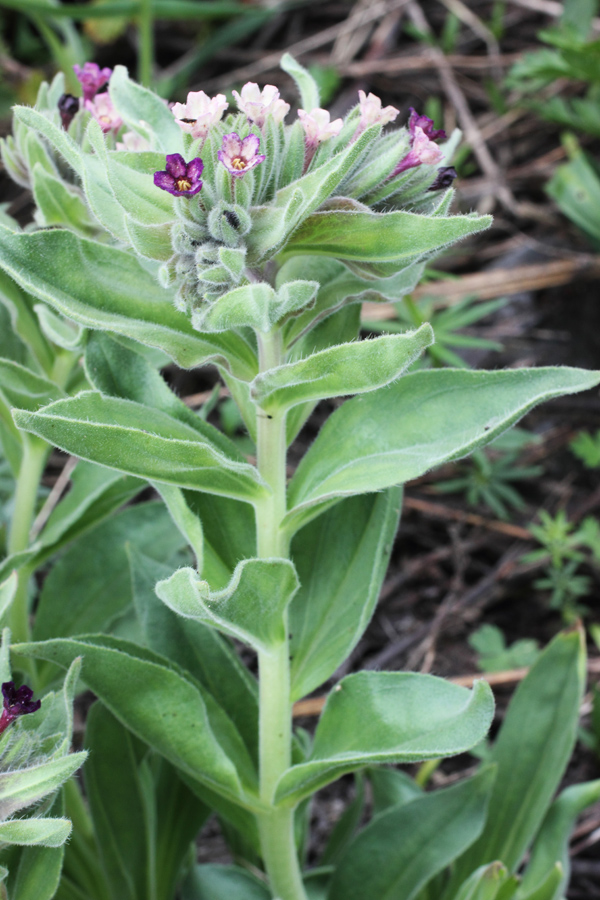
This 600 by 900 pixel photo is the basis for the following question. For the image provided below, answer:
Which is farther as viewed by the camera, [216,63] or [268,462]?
[216,63]

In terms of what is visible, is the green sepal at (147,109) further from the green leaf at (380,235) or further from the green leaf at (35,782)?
the green leaf at (35,782)

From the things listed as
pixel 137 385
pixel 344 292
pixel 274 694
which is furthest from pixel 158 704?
pixel 344 292

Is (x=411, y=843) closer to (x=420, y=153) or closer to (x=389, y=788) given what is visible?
(x=389, y=788)

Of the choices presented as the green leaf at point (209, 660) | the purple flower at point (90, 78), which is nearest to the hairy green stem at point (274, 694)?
the green leaf at point (209, 660)

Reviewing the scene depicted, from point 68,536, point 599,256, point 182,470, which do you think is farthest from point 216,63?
point 182,470

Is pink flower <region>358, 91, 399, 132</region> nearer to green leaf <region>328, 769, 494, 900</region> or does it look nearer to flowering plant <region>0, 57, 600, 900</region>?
flowering plant <region>0, 57, 600, 900</region>

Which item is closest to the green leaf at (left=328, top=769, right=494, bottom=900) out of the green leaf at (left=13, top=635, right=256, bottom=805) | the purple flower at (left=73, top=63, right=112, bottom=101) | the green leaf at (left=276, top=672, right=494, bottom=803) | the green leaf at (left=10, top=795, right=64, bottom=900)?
the green leaf at (left=276, top=672, right=494, bottom=803)

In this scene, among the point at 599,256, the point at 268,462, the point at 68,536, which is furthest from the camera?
the point at 599,256

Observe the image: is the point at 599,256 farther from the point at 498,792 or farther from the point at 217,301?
the point at 217,301
